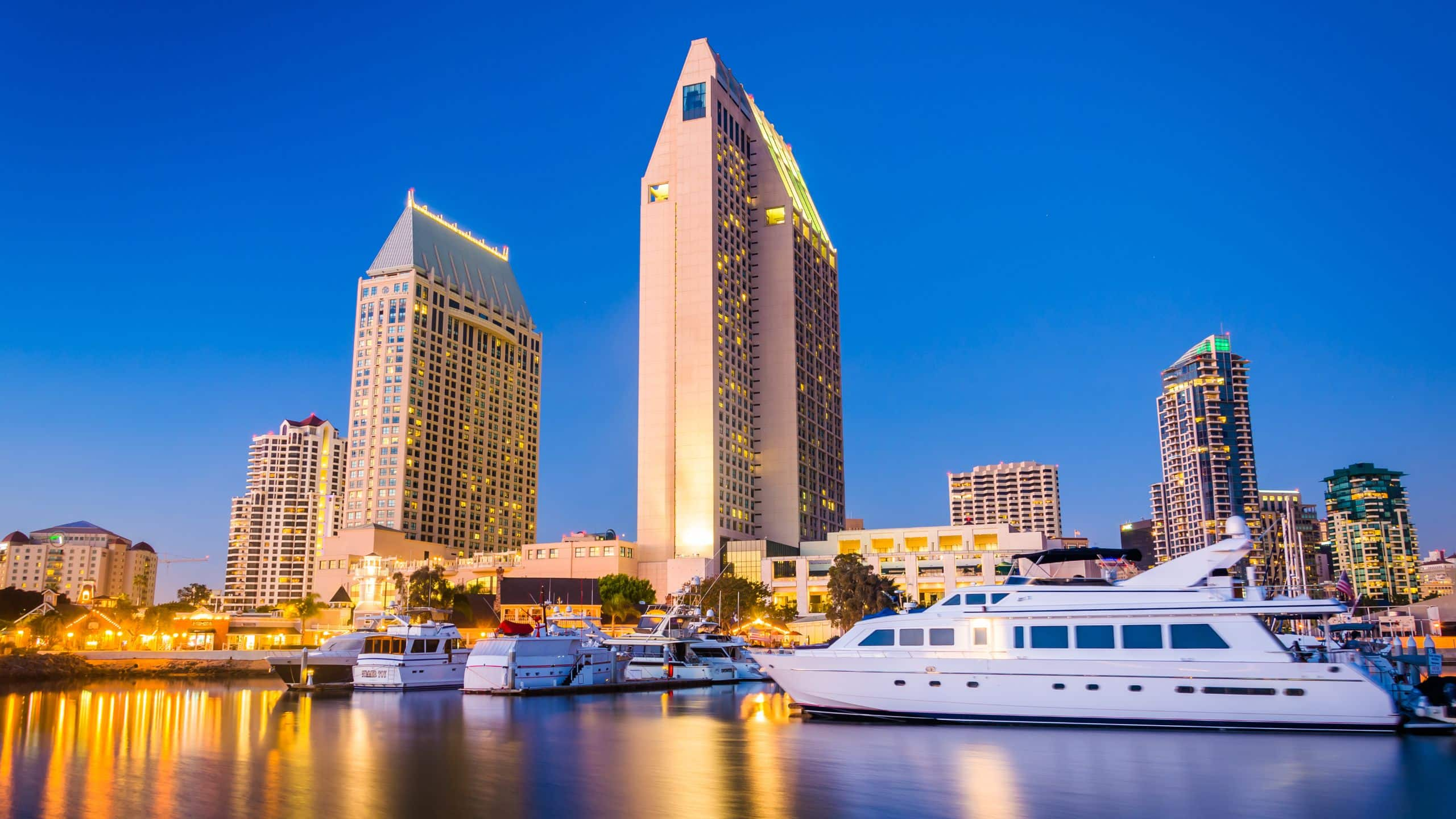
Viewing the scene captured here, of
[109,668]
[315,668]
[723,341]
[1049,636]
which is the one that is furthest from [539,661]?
[723,341]

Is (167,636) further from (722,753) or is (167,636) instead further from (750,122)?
(750,122)

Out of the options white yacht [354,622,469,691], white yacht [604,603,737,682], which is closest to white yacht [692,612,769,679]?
white yacht [604,603,737,682]

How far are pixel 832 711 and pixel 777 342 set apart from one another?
14046cm

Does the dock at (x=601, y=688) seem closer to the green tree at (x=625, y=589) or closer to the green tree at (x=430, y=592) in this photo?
the green tree at (x=625, y=589)

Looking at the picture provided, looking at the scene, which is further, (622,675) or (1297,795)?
(622,675)

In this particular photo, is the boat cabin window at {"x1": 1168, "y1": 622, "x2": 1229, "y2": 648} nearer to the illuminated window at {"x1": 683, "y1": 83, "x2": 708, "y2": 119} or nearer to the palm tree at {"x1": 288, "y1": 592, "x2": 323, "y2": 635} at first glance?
the palm tree at {"x1": 288, "y1": 592, "x2": 323, "y2": 635}

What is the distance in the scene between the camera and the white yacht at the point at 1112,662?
32.8 m

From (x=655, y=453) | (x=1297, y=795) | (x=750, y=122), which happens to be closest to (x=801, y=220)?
(x=750, y=122)

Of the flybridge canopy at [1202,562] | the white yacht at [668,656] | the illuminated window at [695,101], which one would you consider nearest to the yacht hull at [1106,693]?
the flybridge canopy at [1202,562]

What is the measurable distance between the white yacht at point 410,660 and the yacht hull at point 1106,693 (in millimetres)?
A: 32847

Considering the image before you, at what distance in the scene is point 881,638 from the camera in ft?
125

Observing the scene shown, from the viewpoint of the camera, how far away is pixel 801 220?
632ft

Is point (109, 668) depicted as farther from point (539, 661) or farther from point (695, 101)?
point (695, 101)

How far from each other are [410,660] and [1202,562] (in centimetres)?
4609
